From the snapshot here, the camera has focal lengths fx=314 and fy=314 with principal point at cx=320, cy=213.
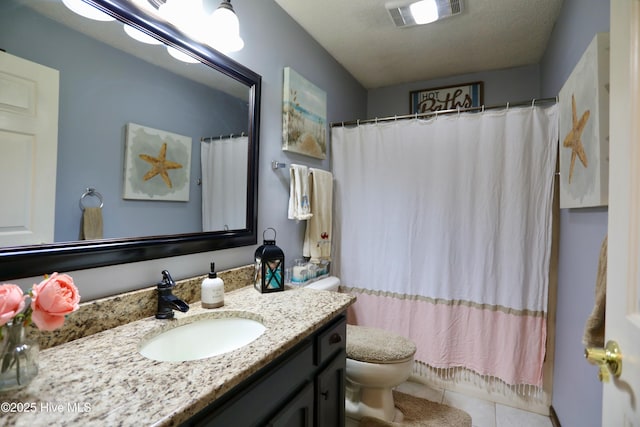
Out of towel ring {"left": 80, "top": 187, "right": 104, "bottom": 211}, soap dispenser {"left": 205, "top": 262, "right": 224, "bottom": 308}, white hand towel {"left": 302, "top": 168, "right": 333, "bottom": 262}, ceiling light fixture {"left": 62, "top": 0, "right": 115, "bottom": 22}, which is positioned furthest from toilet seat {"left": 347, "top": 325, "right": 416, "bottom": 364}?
ceiling light fixture {"left": 62, "top": 0, "right": 115, "bottom": 22}

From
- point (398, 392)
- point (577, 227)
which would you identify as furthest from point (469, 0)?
point (398, 392)

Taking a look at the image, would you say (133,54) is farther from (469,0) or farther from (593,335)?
(469,0)

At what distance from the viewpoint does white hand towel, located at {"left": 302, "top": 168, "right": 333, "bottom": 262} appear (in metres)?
2.12

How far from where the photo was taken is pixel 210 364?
2.52 ft

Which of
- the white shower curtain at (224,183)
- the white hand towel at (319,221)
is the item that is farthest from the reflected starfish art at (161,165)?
the white hand towel at (319,221)

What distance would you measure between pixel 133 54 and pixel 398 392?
2374 mm

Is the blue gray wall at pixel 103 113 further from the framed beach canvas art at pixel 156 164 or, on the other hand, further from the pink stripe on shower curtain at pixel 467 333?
the pink stripe on shower curtain at pixel 467 333

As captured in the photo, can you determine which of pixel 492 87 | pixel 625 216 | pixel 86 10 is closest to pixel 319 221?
pixel 86 10

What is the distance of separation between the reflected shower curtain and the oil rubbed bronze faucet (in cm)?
150

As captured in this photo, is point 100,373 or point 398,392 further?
point 398,392

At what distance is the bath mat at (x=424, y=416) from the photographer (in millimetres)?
1798

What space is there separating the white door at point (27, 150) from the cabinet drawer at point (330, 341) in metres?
0.89

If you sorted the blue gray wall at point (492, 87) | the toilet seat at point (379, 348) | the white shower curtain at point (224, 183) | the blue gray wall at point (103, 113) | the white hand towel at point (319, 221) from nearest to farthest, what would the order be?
the blue gray wall at point (103, 113), the white shower curtain at point (224, 183), the toilet seat at point (379, 348), the white hand towel at point (319, 221), the blue gray wall at point (492, 87)

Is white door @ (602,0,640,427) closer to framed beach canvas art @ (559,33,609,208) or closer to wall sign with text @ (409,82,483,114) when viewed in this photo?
framed beach canvas art @ (559,33,609,208)
